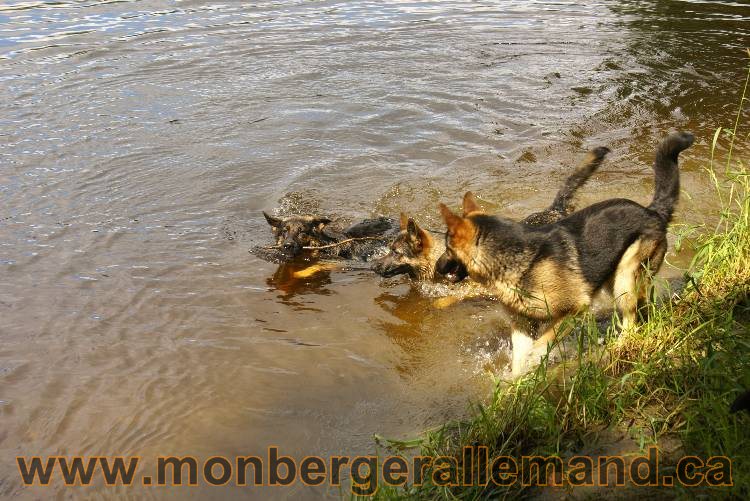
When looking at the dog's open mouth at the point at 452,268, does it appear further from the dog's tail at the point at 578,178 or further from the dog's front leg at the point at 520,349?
the dog's tail at the point at 578,178

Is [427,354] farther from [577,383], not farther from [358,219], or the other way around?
[358,219]

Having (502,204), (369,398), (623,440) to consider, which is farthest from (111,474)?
(502,204)

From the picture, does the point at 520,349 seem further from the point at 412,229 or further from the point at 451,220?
the point at 412,229

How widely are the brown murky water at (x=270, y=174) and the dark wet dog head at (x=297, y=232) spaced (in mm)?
380

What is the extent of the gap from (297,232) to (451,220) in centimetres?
282

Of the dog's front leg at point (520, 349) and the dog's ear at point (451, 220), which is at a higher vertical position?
the dog's ear at point (451, 220)

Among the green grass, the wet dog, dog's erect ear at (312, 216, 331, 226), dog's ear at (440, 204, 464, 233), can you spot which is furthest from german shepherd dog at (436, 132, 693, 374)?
dog's erect ear at (312, 216, 331, 226)

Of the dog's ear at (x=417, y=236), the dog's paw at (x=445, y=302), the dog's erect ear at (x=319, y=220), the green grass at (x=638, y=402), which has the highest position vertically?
the green grass at (x=638, y=402)

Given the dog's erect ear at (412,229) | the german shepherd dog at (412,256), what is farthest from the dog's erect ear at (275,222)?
the dog's erect ear at (412,229)

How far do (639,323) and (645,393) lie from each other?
0.95 m

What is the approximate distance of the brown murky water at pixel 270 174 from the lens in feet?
16.2

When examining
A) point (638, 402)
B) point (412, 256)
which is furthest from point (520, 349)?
point (412, 256)

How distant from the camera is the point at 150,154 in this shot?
9.42 metres

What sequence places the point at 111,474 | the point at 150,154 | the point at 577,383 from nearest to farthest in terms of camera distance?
the point at 577,383, the point at 111,474, the point at 150,154
